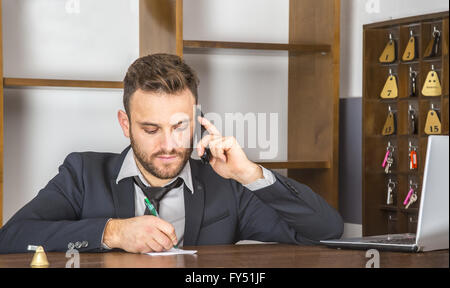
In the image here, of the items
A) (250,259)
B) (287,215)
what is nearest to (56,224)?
(250,259)

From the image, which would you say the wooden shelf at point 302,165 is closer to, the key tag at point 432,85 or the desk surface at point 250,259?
the key tag at point 432,85

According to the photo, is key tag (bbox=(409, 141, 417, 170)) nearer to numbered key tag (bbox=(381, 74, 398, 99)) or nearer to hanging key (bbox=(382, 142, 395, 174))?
hanging key (bbox=(382, 142, 395, 174))

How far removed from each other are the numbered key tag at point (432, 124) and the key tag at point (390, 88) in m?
0.25

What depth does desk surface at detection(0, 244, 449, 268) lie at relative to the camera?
166 cm

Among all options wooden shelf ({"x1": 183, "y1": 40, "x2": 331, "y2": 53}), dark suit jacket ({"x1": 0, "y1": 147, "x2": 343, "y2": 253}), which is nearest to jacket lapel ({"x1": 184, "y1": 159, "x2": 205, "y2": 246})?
dark suit jacket ({"x1": 0, "y1": 147, "x2": 343, "y2": 253})

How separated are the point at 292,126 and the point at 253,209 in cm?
121

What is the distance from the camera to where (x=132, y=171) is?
229 cm

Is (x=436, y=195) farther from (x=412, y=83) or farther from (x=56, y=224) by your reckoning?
(x=412, y=83)

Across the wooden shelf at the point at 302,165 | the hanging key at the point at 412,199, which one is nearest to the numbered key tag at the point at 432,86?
the hanging key at the point at 412,199

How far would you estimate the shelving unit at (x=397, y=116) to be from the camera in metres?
2.86

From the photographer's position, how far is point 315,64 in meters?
3.36

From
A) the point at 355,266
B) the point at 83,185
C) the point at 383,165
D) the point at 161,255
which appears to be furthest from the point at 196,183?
the point at 383,165

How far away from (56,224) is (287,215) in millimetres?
732

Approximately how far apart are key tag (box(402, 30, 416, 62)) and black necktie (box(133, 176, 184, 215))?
1.28 metres
